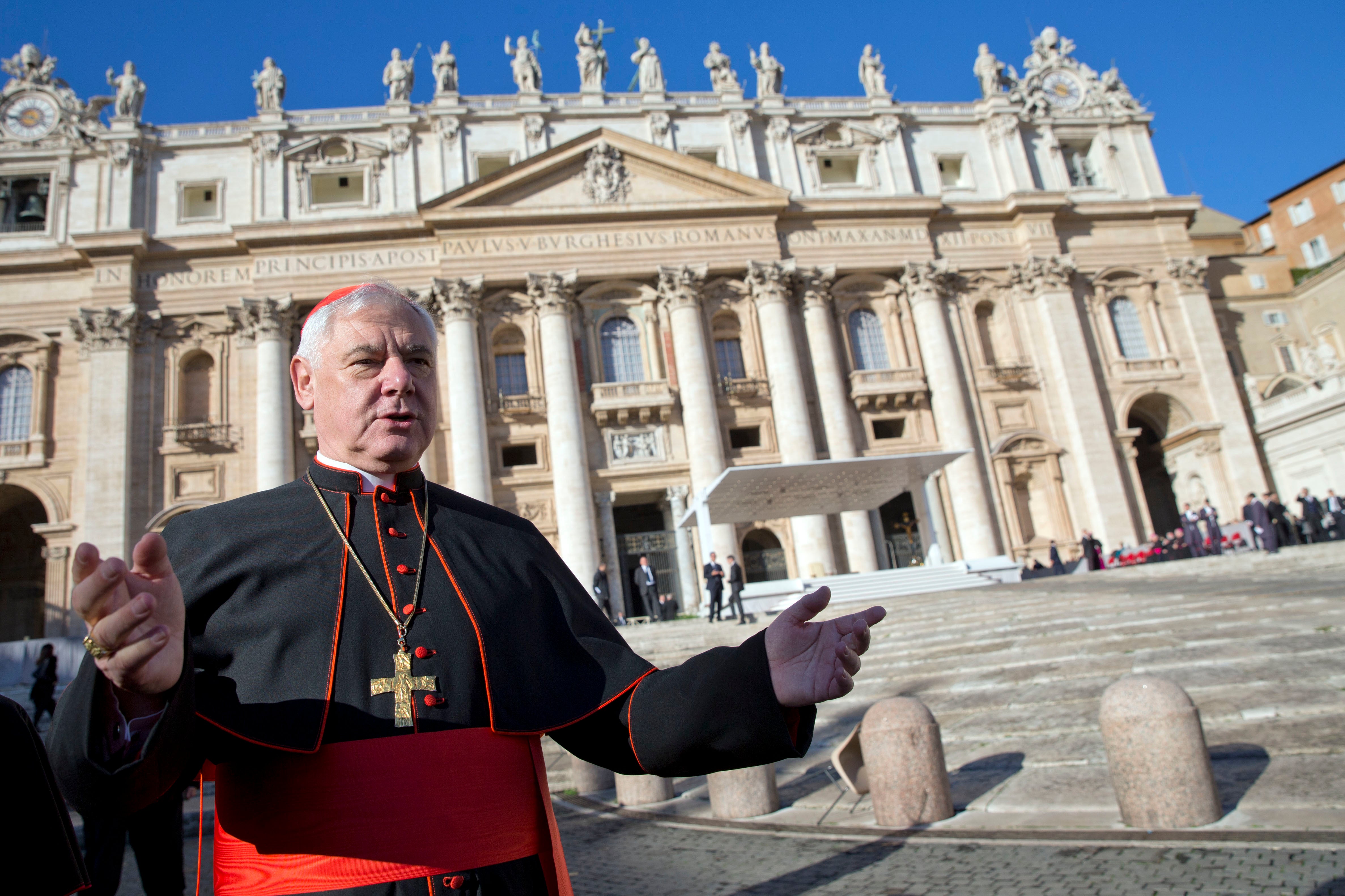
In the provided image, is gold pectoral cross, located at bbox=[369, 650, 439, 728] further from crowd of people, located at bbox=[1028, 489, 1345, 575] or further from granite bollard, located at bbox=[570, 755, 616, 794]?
crowd of people, located at bbox=[1028, 489, 1345, 575]

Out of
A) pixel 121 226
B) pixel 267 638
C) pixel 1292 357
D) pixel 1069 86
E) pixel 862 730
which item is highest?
pixel 1069 86

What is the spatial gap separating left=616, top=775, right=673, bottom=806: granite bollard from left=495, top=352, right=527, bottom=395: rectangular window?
1963 cm

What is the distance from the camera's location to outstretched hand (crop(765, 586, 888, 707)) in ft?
5.40

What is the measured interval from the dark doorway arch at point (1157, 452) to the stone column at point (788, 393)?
38.7 feet

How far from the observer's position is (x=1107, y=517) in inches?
1043

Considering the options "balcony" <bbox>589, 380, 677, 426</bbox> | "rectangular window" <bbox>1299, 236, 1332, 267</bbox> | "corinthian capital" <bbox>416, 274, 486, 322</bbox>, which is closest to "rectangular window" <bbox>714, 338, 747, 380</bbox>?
"balcony" <bbox>589, 380, 677, 426</bbox>

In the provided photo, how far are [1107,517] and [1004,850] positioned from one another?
24.0 meters

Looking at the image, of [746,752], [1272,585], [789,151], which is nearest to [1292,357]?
[789,151]

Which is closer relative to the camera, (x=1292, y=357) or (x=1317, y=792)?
(x=1317, y=792)

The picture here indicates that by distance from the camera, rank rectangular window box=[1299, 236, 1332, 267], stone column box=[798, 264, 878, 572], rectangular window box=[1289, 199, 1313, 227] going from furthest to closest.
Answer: rectangular window box=[1289, 199, 1313, 227] → rectangular window box=[1299, 236, 1332, 267] → stone column box=[798, 264, 878, 572]

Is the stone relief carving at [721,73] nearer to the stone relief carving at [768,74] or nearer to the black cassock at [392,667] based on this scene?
the stone relief carving at [768,74]

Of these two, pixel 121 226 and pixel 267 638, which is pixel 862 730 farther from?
pixel 121 226

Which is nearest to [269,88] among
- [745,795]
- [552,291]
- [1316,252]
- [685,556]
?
[552,291]

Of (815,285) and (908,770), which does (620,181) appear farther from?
(908,770)
